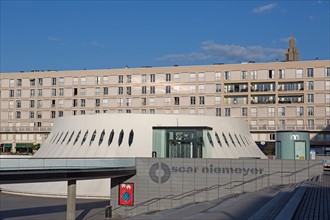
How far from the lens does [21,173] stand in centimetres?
2588

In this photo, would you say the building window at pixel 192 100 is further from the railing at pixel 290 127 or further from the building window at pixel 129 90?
the building window at pixel 129 90

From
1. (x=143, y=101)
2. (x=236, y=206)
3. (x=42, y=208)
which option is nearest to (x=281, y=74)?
(x=143, y=101)

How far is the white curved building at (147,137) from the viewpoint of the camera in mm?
43312

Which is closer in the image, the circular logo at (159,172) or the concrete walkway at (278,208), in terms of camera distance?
the concrete walkway at (278,208)

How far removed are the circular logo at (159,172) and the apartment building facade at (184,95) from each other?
37905mm

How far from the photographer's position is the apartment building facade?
71688 mm

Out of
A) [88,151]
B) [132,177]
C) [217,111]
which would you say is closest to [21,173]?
[132,177]

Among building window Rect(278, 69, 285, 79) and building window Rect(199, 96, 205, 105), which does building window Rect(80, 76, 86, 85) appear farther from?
building window Rect(278, 69, 285, 79)

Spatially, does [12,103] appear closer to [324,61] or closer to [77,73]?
[77,73]

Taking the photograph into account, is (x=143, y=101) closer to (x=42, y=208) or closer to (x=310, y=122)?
(x=310, y=122)

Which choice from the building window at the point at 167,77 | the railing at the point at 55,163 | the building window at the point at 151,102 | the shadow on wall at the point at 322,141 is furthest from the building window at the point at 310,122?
the railing at the point at 55,163

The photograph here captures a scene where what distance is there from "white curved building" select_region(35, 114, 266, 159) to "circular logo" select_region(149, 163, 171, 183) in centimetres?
547

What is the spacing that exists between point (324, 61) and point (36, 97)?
157ft

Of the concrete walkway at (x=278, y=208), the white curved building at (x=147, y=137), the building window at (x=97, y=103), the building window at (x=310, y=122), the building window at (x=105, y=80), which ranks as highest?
the building window at (x=105, y=80)
